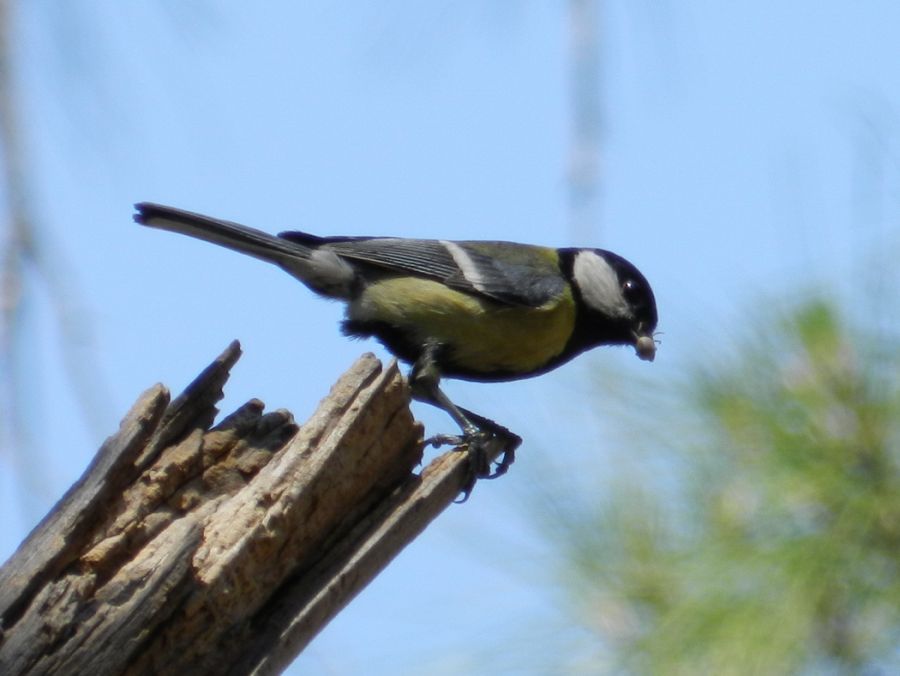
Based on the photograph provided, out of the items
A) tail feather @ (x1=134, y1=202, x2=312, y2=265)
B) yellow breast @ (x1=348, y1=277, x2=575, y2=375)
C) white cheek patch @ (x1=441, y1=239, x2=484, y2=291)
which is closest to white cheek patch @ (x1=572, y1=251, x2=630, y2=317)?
yellow breast @ (x1=348, y1=277, x2=575, y2=375)

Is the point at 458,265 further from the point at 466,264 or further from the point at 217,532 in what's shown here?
the point at 217,532

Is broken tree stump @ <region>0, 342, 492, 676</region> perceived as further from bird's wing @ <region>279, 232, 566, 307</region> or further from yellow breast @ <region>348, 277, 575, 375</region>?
bird's wing @ <region>279, 232, 566, 307</region>

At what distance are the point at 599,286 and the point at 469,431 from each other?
859 mm

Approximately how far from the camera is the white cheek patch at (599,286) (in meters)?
3.85

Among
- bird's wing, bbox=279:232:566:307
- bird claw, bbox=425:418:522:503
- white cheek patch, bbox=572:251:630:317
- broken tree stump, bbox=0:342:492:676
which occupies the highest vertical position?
white cheek patch, bbox=572:251:630:317

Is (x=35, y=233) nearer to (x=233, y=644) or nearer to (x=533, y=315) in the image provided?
(x=233, y=644)

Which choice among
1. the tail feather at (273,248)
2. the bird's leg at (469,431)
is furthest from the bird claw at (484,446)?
the tail feather at (273,248)

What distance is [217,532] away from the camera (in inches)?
84.3

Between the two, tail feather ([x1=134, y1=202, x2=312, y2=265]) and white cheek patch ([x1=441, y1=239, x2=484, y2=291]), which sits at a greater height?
white cheek patch ([x1=441, y1=239, x2=484, y2=291])

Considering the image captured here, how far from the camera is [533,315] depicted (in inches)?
142

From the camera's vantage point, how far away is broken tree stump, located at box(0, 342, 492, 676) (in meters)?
1.90

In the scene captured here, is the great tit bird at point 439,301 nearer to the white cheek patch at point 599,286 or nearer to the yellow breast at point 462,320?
the yellow breast at point 462,320

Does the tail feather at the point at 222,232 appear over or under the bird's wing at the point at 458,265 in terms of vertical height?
under

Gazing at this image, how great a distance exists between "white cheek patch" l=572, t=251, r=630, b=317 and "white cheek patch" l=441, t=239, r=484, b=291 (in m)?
0.39
